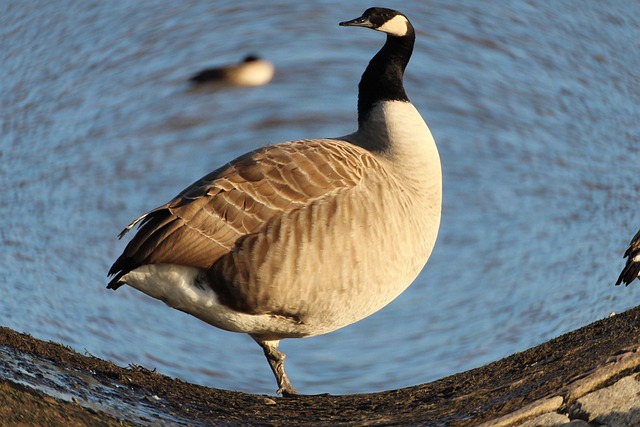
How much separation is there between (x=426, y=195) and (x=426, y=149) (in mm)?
330

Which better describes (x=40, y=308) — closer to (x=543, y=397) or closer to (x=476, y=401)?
(x=476, y=401)

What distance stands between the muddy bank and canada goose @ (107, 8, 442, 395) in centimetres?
52

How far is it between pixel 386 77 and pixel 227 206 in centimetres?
166

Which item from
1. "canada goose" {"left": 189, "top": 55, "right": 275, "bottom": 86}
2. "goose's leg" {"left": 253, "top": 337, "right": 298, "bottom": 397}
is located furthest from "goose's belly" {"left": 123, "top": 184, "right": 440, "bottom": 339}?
"canada goose" {"left": 189, "top": 55, "right": 275, "bottom": 86}

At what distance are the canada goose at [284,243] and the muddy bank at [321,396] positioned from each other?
516 mm

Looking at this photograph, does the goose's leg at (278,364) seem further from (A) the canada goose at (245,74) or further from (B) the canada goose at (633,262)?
(A) the canada goose at (245,74)

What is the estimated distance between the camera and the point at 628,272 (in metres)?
5.31

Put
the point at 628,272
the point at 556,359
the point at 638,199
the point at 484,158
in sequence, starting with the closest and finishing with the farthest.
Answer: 1. the point at 556,359
2. the point at 628,272
3. the point at 638,199
4. the point at 484,158

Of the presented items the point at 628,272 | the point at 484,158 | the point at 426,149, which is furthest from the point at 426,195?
the point at 484,158

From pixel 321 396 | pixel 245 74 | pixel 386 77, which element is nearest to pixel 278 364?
pixel 321 396

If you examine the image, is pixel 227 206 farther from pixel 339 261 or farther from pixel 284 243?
pixel 339 261

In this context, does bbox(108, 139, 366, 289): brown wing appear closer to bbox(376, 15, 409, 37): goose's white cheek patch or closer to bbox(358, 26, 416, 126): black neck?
bbox(358, 26, 416, 126): black neck

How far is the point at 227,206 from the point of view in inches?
209

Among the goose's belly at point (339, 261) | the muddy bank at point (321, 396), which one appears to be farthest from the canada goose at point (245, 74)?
the muddy bank at point (321, 396)
